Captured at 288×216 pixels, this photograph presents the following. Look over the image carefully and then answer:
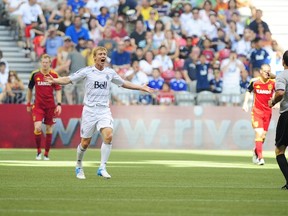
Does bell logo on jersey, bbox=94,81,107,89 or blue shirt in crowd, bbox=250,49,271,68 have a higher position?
bell logo on jersey, bbox=94,81,107,89

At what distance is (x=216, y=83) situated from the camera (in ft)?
101

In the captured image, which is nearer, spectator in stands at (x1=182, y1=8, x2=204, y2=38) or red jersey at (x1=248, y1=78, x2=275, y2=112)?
red jersey at (x1=248, y1=78, x2=275, y2=112)

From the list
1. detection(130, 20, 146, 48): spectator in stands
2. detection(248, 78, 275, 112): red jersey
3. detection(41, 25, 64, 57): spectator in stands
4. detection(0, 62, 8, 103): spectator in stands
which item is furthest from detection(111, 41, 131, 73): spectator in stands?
detection(248, 78, 275, 112): red jersey

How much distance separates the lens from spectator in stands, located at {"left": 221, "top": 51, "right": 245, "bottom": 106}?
3008 cm

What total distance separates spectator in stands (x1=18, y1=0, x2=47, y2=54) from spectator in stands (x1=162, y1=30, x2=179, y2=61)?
3971 mm

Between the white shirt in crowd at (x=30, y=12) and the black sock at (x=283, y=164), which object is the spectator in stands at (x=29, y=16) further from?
the black sock at (x=283, y=164)

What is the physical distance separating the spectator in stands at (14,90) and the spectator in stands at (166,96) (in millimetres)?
4219

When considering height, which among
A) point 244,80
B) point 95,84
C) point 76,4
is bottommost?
point 244,80

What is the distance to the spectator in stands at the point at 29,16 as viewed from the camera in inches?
1233

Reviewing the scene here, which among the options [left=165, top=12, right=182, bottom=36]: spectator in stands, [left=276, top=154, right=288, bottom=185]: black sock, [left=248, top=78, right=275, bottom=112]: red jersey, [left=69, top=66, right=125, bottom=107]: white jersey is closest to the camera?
[left=276, top=154, right=288, bottom=185]: black sock

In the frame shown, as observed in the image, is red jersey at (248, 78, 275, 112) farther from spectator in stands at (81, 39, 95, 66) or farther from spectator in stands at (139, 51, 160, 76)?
spectator in stands at (81, 39, 95, 66)

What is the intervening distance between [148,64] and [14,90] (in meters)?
4.35

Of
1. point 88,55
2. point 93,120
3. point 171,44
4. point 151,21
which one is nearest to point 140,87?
point 93,120

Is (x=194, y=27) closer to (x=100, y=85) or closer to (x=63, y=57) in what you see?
(x=63, y=57)
